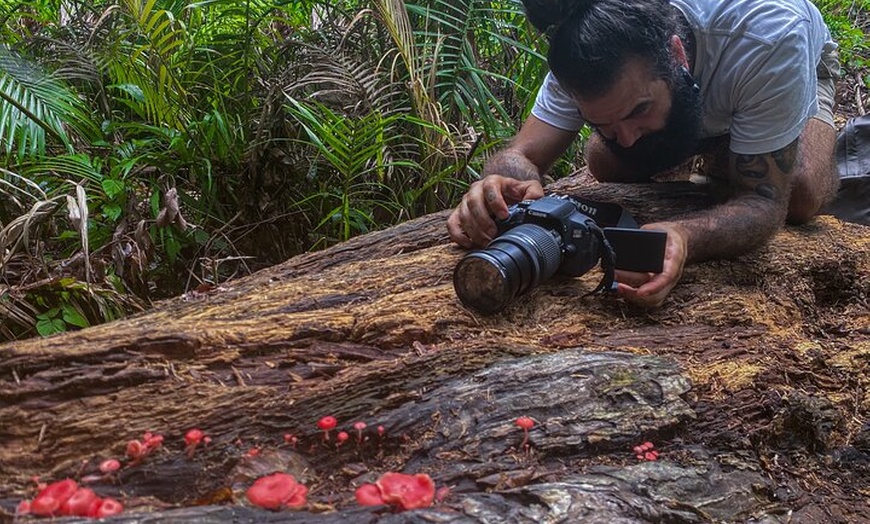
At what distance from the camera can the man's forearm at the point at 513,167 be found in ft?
10.7

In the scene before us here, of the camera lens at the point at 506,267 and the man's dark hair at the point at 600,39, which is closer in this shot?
the camera lens at the point at 506,267

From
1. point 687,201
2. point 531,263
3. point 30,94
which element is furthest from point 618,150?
point 30,94

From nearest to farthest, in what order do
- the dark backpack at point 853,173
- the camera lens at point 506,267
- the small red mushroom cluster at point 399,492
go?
the small red mushroom cluster at point 399,492, the camera lens at point 506,267, the dark backpack at point 853,173

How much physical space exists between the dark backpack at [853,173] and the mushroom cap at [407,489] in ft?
11.9

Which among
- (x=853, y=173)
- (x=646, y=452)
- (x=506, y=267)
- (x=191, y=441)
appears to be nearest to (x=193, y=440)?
(x=191, y=441)

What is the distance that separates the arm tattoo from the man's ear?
51 cm

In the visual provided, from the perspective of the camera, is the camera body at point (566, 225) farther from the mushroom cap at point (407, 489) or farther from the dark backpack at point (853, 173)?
the dark backpack at point (853, 173)

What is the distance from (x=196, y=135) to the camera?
4266 mm

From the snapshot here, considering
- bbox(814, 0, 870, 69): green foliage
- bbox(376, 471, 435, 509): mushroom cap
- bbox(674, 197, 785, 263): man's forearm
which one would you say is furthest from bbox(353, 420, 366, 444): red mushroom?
bbox(814, 0, 870, 69): green foliage

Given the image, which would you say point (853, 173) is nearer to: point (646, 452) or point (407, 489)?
point (646, 452)

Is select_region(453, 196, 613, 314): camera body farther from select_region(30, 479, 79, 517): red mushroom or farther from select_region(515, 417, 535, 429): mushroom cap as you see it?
select_region(30, 479, 79, 517): red mushroom

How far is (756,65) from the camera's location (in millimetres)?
2814

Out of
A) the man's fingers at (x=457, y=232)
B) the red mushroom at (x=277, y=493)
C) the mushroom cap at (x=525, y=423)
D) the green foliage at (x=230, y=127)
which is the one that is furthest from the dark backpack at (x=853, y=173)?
the red mushroom at (x=277, y=493)

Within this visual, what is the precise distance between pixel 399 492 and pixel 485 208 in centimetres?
137
